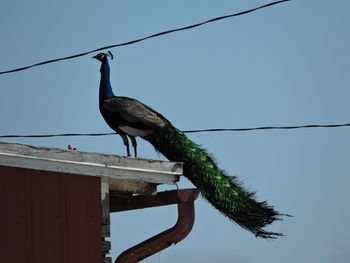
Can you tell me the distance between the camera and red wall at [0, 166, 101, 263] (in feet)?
25.7

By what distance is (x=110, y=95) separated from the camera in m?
11.9

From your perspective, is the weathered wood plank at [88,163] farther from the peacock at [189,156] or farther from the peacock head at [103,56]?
the peacock head at [103,56]

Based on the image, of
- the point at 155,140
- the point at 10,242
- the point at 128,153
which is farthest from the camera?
the point at 128,153

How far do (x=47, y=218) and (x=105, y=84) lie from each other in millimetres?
4399

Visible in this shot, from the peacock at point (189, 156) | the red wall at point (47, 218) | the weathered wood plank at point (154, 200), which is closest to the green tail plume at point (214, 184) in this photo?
the peacock at point (189, 156)

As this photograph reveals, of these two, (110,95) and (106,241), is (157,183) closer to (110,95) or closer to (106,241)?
(106,241)

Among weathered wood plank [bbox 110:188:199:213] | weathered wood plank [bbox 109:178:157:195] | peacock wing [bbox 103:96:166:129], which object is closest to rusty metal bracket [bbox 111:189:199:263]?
weathered wood plank [bbox 110:188:199:213]

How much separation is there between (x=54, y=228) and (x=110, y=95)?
13.8ft

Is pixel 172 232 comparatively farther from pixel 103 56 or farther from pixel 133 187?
pixel 103 56

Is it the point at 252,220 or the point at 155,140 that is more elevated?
the point at 155,140

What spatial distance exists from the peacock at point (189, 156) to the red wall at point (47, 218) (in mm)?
2002

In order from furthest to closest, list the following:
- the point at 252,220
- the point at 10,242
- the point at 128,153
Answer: the point at 128,153
the point at 252,220
the point at 10,242

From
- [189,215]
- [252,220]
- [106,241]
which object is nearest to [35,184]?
[106,241]

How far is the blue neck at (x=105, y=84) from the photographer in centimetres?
1188
